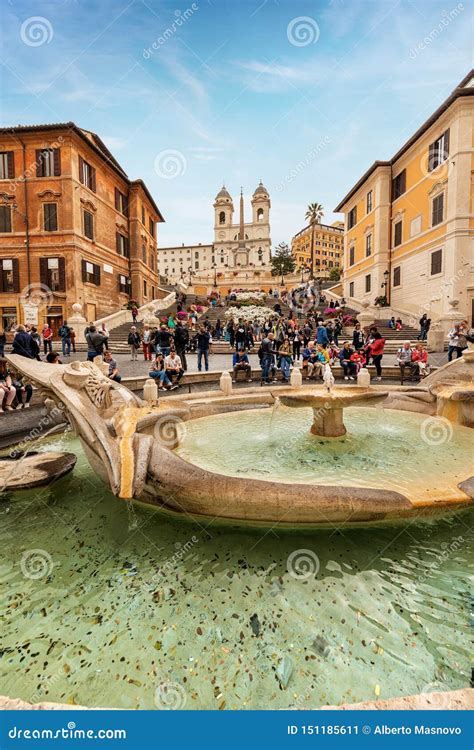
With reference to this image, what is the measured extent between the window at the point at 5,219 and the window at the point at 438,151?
99.0 ft

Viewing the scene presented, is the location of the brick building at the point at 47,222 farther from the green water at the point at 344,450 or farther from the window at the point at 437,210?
the green water at the point at 344,450

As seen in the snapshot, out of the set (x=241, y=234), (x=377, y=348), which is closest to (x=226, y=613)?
(x=377, y=348)

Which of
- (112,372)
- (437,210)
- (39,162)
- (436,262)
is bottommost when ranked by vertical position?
(112,372)

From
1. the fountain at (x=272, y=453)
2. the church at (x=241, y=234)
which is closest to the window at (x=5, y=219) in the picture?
the fountain at (x=272, y=453)

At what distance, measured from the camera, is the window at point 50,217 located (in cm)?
2730

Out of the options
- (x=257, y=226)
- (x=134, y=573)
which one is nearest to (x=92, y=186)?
(x=134, y=573)

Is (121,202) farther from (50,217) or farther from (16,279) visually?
(16,279)

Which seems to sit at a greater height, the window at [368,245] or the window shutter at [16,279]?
the window at [368,245]

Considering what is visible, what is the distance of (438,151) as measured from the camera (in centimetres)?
2522

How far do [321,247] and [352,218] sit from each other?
60990 millimetres

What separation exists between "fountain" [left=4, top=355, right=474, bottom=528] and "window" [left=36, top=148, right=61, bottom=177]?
2792 centimetres

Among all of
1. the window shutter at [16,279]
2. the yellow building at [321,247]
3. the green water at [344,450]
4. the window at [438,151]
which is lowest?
the green water at [344,450]

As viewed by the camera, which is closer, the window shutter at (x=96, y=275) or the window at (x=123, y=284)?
the window shutter at (x=96, y=275)

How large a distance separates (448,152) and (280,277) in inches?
1658
